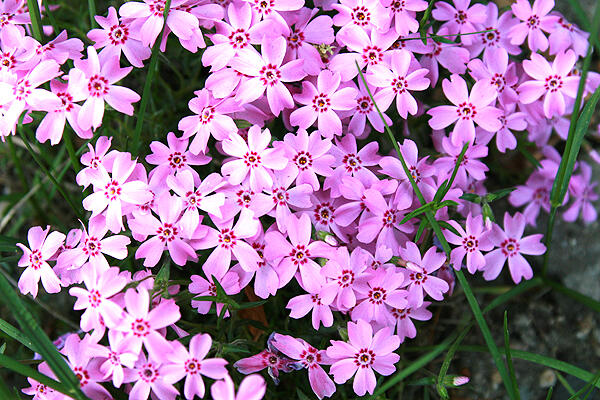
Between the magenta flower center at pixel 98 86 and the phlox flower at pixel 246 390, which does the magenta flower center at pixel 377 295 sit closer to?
the phlox flower at pixel 246 390

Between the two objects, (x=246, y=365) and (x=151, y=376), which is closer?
(x=151, y=376)

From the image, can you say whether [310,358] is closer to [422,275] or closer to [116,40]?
[422,275]

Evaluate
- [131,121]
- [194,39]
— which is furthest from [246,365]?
[131,121]

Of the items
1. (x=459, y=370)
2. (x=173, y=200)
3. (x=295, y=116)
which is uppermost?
(x=295, y=116)

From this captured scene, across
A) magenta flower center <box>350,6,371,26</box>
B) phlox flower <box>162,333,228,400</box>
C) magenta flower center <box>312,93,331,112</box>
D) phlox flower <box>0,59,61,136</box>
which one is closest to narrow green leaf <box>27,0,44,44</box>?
phlox flower <box>0,59,61,136</box>

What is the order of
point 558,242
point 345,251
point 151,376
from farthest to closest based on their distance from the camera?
point 558,242 < point 345,251 < point 151,376

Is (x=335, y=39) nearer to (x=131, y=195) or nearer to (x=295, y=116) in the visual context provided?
(x=295, y=116)

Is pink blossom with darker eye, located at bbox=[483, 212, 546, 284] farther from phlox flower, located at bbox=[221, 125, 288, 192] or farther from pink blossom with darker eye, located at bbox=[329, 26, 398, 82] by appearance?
phlox flower, located at bbox=[221, 125, 288, 192]
